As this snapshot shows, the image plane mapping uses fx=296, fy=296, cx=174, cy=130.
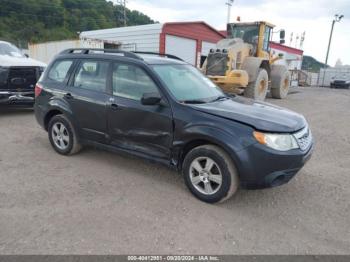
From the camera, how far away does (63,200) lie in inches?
141

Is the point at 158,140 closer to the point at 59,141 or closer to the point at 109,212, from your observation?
the point at 109,212

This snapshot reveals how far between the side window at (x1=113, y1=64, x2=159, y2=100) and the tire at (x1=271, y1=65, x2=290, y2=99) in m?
11.8

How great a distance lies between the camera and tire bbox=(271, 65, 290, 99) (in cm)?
1449

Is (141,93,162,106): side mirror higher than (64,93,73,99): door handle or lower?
higher

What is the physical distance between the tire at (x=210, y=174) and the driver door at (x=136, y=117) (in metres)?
0.39

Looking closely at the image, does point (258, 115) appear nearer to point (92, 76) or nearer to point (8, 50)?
point (92, 76)

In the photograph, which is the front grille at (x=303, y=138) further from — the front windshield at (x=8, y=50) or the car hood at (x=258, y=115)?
the front windshield at (x=8, y=50)

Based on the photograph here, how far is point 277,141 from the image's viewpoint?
3.26m

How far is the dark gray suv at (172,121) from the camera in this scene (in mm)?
3285

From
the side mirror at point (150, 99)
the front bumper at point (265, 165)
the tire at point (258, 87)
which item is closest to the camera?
the front bumper at point (265, 165)

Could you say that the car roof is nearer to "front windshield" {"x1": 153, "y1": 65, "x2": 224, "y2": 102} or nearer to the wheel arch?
"front windshield" {"x1": 153, "y1": 65, "x2": 224, "y2": 102}

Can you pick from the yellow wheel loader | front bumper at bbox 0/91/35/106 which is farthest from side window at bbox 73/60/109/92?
the yellow wheel loader

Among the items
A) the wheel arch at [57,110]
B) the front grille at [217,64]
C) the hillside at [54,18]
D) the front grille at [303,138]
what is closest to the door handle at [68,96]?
the wheel arch at [57,110]

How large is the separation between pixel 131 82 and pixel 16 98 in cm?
514
